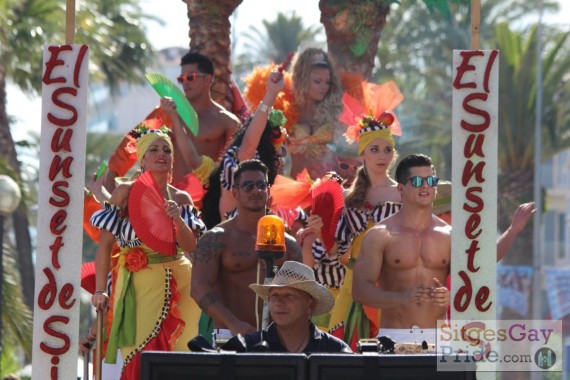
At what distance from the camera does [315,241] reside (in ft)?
34.0

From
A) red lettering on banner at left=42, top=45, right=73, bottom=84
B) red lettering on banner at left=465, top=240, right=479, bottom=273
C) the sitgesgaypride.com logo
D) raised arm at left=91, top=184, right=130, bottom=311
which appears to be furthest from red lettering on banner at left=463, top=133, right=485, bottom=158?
raised arm at left=91, top=184, right=130, bottom=311

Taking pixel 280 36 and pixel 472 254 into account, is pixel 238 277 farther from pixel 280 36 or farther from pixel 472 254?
pixel 280 36

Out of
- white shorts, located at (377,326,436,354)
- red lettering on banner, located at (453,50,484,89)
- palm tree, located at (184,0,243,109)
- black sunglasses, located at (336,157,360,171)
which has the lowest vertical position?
white shorts, located at (377,326,436,354)

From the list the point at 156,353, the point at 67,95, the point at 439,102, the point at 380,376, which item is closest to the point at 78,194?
the point at 67,95

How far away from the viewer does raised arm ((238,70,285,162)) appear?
10.8m

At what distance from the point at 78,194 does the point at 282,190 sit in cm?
301

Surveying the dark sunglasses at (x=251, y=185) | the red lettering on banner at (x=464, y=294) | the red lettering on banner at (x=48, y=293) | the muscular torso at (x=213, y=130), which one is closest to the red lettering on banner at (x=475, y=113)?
the red lettering on banner at (x=464, y=294)

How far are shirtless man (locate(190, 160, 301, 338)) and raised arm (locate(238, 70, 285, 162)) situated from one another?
1562mm

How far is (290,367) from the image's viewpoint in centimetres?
639

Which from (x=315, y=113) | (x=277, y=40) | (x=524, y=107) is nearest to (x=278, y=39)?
(x=277, y=40)

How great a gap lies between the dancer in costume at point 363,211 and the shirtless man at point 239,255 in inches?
42.8

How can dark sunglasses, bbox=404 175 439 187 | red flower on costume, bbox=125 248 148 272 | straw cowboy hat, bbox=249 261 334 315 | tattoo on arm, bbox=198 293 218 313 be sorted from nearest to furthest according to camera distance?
straw cowboy hat, bbox=249 261 334 315 → tattoo on arm, bbox=198 293 218 313 → dark sunglasses, bbox=404 175 439 187 → red flower on costume, bbox=125 248 148 272

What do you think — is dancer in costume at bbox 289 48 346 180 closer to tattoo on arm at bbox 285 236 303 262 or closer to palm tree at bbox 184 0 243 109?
palm tree at bbox 184 0 243 109

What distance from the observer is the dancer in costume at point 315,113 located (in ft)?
40.2
